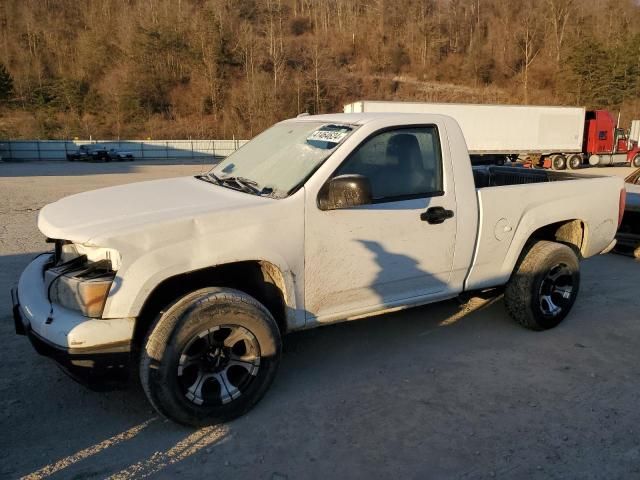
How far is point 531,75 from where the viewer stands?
7725 cm

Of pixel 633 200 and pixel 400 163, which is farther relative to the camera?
pixel 633 200

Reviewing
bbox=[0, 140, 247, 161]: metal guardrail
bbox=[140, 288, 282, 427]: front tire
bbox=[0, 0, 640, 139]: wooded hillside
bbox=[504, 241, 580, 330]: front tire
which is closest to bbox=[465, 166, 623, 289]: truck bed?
bbox=[504, 241, 580, 330]: front tire

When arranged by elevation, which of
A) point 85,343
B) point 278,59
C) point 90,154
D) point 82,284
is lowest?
point 90,154

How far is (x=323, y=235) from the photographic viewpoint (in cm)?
354

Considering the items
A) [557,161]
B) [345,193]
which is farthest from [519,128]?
[345,193]

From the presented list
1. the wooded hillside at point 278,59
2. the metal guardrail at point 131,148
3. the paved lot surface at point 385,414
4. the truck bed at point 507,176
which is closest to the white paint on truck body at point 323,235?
the paved lot surface at point 385,414

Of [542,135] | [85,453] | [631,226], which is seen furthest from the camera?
[542,135]

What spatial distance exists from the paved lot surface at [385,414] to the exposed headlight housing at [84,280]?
840mm

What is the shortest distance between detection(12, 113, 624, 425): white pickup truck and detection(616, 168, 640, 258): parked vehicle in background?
3383mm

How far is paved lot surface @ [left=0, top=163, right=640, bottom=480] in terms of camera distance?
9.84 feet

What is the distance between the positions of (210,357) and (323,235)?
41.5 inches

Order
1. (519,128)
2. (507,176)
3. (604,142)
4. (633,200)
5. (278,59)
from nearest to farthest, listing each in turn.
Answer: (507,176)
(633,200)
(519,128)
(604,142)
(278,59)

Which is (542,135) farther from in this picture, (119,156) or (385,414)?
(119,156)

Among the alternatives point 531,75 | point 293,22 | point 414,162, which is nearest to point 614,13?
point 531,75
